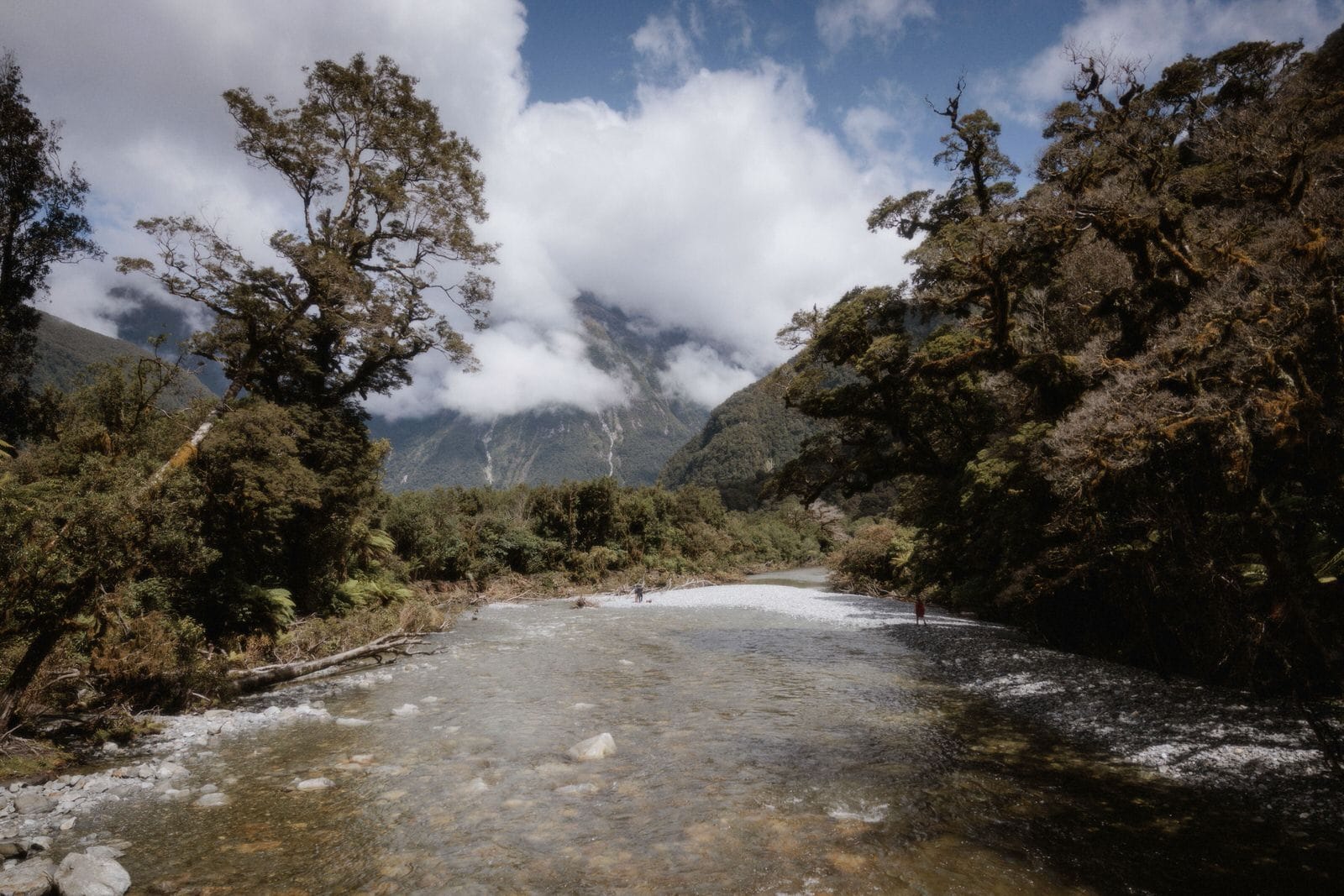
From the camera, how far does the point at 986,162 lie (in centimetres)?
2678

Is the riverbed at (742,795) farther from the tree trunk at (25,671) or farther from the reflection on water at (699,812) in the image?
the tree trunk at (25,671)

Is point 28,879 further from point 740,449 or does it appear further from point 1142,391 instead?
point 740,449

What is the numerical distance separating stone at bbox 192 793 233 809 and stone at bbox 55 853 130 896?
5.23 ft

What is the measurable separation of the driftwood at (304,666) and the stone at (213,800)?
502 cm

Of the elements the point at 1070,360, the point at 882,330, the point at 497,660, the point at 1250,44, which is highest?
the point at 1250,44

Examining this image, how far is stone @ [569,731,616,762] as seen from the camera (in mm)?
7871

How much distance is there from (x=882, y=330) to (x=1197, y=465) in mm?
13816

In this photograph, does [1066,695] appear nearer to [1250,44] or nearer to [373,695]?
[373,695]

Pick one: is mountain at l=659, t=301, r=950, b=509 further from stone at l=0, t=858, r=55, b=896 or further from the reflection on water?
stone at l=0, t=858, r=55, b=896

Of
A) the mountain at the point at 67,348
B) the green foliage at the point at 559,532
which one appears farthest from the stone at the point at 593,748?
the mountain at the point at 67,348

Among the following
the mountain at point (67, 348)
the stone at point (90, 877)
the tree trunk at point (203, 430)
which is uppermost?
the mountain at point (67, 348)

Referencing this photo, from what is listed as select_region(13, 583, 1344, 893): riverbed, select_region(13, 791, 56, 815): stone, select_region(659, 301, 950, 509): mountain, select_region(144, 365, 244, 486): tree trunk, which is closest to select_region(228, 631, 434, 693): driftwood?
select_region(13, 583, 1344, 893): riverbed

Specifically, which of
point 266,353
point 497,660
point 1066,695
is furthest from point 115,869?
point 266,353

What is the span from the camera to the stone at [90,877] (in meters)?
4.26
